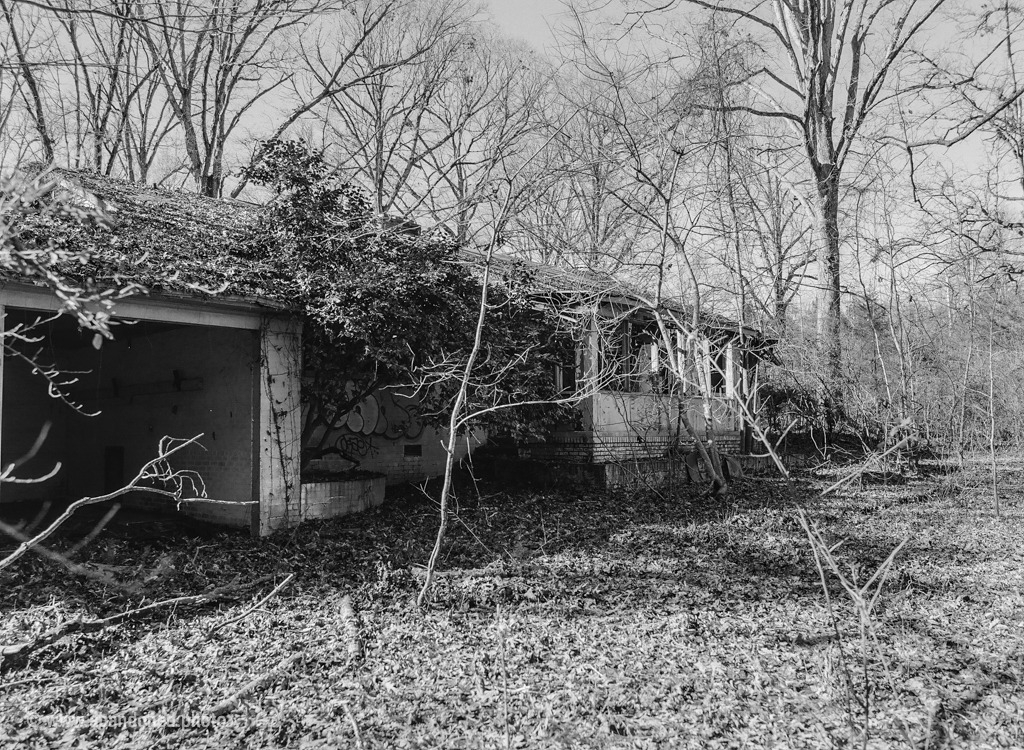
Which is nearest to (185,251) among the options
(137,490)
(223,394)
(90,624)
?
(223,394)

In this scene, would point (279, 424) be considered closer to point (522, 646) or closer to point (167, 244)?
point (167, 244)

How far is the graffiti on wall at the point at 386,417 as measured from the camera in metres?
12.4

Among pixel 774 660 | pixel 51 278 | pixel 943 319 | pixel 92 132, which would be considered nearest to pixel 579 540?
pixel 774 660

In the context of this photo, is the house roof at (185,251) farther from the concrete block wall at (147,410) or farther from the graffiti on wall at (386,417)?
the graffiti on wall at (386,417)

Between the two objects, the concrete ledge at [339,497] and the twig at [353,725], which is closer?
the twig at [353,725]

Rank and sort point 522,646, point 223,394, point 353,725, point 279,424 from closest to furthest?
point 353,725
point 522,646
point 279,424
point 223,394

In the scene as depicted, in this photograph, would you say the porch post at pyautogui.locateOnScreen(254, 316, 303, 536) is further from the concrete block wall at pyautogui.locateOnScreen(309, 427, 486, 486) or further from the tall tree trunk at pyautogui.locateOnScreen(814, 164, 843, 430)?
the tall tree trunk at pyautogui.locateOnScreen(814, 164, 843, 430)

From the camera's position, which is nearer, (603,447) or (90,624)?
(90,624)

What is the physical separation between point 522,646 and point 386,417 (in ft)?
26.3

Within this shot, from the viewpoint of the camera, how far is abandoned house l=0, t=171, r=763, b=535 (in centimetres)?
848

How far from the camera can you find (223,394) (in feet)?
32.7

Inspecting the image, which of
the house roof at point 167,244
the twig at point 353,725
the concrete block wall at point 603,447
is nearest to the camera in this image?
the twig at point 353,725

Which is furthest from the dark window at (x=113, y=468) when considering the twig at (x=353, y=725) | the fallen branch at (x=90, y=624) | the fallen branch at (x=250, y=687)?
the twig at (x=353, y=725)

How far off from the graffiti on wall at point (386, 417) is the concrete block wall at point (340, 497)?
1733 millimetres
